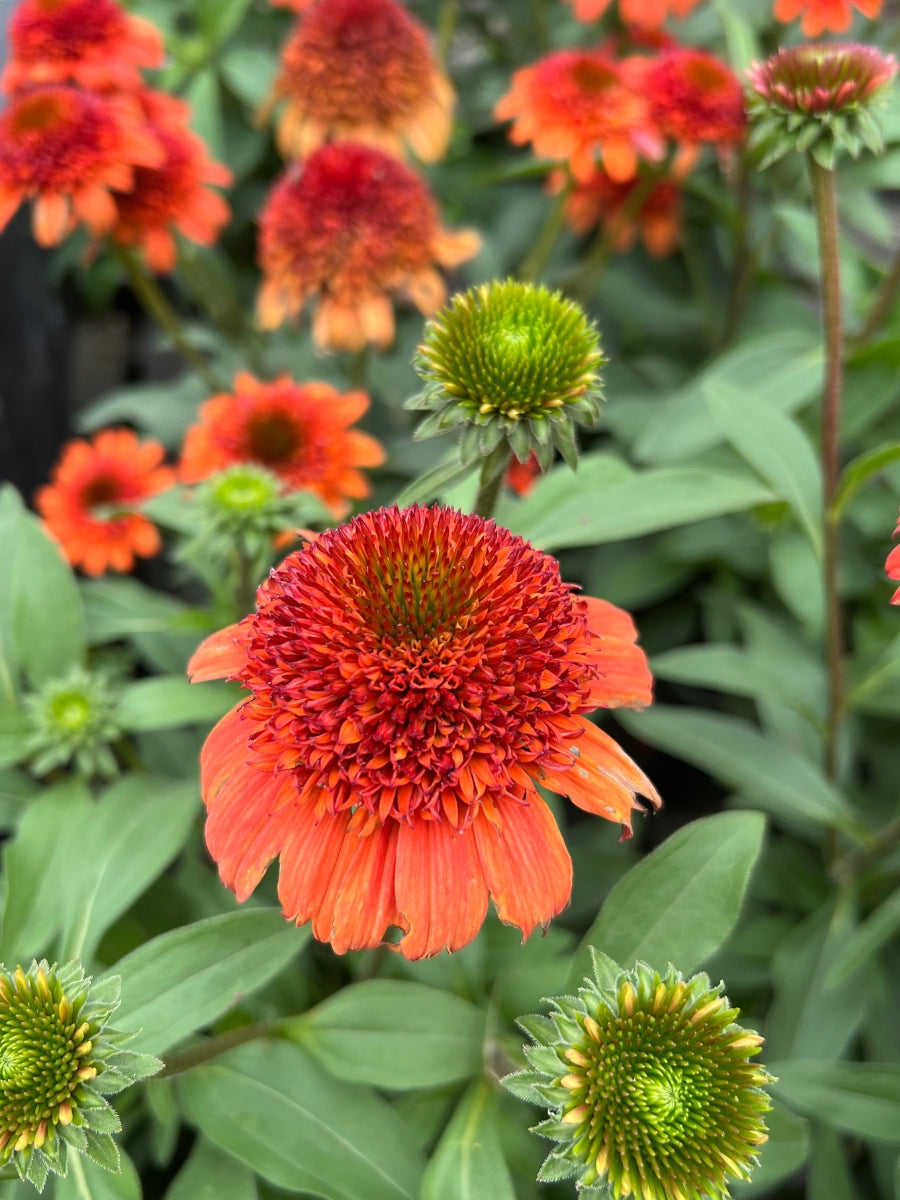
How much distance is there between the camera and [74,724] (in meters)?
0.92

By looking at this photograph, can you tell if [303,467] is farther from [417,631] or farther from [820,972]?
[820,972]

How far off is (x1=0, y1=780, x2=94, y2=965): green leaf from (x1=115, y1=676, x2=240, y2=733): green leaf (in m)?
0.09

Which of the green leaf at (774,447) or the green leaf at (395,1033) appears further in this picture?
the green leaf at (774,447)

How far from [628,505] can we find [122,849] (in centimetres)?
54

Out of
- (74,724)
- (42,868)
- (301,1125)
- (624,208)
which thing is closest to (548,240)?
(624,208)

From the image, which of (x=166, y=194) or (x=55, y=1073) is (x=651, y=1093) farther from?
(x=166, y=194)

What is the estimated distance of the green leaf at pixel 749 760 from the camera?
3.39 ft

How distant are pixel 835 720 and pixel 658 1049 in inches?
24.9

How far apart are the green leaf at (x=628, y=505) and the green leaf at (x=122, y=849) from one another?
42cm

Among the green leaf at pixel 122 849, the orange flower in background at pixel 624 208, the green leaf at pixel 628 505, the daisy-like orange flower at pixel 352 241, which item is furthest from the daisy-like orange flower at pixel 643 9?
the green leaf at pixel 122 849

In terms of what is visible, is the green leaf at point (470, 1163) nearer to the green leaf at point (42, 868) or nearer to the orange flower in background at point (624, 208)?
the green leaf at point (42, 868)

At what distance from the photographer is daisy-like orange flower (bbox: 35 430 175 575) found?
130 centimetres

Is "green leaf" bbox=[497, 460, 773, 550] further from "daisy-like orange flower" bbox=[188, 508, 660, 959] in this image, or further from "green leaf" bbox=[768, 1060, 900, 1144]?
"green leaf" bbox=[768, 1060, 900, 1144]

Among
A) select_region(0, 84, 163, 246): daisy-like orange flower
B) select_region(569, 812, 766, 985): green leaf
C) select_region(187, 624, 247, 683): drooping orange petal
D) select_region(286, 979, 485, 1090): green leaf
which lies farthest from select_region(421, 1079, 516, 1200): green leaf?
select_region(0, 84, 163, 246): daisy-like orange flower
